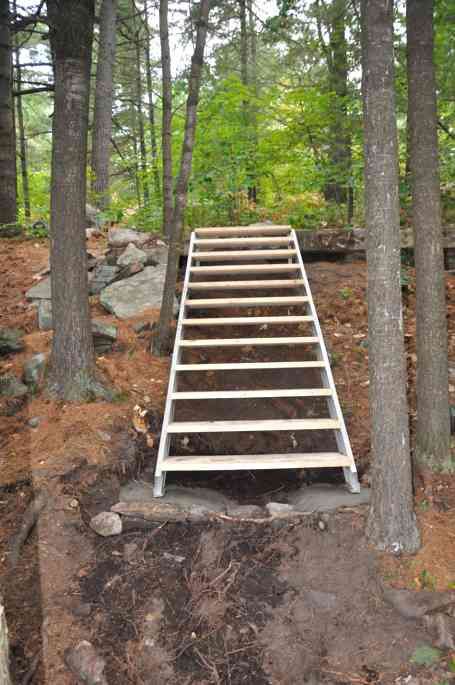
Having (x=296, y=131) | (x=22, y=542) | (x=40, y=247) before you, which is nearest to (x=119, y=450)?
(x=22, y=542)

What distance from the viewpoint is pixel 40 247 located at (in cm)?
904

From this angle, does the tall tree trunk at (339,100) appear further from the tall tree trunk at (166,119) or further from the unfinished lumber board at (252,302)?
the unfinished lumber board at (252,302)

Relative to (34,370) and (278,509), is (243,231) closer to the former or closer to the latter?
(34,370)

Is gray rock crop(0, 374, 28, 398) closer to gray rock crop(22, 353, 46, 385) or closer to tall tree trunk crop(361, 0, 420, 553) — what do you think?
gray rock crop(22, 353, 46, 385)

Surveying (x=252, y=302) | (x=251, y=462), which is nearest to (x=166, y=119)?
(x=252, y=302)

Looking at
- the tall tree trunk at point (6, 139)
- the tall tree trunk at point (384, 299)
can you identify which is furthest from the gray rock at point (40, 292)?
the tall tree trunk at point (384, 299)

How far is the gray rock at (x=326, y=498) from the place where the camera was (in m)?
3.93

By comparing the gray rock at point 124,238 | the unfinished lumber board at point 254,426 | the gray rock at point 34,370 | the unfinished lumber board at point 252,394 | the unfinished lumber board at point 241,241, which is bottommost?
the unfinished lumber board at point 254,426

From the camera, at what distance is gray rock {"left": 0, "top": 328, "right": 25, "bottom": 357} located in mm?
5660

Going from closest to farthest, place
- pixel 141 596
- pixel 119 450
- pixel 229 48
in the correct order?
pixel 141 596
pixel 119 450
pixel 229 48

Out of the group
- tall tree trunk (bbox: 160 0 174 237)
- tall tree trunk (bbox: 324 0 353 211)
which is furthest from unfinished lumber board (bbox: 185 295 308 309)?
tall tree trunk (bbox: 324 0 353 211)

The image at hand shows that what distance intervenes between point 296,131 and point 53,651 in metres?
8.33

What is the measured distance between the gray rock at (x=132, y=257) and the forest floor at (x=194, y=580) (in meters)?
3.18

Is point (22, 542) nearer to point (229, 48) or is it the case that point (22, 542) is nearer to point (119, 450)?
point (119, 450)
